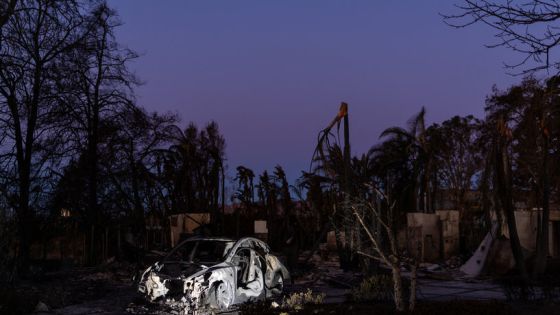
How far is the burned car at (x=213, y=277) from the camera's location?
13.7 metres

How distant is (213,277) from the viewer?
13.9m

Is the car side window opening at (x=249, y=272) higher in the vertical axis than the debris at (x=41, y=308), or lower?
higher

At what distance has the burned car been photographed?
13.7 meters

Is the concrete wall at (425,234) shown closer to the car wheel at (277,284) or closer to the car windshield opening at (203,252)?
the car wheel at (277,284)

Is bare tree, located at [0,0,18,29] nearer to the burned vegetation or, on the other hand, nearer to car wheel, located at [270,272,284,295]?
the burned vegetation

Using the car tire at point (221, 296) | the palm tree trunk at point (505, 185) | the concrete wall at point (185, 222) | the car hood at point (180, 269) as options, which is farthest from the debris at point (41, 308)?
the concrete wall at point (185, 222)

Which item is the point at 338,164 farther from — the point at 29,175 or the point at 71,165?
the point at 71,165

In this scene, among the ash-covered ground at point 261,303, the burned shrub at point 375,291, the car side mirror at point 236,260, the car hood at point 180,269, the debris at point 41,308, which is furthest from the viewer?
the debris at point 41,308

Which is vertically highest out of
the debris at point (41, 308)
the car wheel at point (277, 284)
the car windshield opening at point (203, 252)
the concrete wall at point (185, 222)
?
the concrete wall at point (185, 222)

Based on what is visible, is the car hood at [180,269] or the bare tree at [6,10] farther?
the bare tree at [6,10]

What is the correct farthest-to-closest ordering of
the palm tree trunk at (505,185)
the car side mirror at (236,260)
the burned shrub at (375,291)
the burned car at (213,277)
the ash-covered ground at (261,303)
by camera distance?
1. the palm tree trunk at (505,185)
2. the car side mirror at (236,260)
3. the burned shrub at (375,291)
4. the burned car at (213,277)
5. the ash-covered ground at (261,303)

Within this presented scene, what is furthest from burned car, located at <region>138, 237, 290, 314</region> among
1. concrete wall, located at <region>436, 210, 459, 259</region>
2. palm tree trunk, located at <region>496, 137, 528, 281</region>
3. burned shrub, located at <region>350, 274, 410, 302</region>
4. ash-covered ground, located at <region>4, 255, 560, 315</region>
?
concrete wall, located at <region>436, 210, 459, 259</region>

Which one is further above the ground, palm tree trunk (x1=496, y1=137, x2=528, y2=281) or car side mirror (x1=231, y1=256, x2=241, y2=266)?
palm tree trunk (x1=496, y1=137, x2=528, y2=281)

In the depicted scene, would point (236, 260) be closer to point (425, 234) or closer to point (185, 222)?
point (185, 222)
